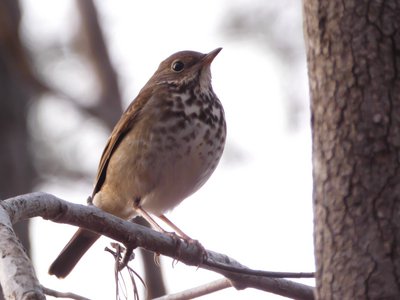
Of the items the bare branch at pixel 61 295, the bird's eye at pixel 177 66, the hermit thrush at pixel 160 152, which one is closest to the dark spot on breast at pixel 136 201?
the hermit thrush at pixel 160 152

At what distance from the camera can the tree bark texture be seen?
3.20 m

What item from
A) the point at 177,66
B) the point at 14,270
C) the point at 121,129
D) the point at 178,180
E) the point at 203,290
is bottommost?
the point at 203,290

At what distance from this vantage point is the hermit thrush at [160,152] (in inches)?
223

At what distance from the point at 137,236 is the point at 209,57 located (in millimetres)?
2516

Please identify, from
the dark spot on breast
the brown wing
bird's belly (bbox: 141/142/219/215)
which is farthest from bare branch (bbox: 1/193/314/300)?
the brown wing

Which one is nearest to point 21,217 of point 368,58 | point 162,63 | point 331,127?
point 331,127

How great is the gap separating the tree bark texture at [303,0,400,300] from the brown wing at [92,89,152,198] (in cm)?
268

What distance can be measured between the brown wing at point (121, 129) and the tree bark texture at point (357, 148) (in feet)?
8.80

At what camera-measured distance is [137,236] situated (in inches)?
158

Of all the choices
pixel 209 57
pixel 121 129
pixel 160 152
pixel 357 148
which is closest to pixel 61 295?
pixel 357 148

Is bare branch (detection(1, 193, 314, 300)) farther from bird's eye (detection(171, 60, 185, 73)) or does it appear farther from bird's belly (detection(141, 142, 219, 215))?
bird's eye (detection(171, 60, 185, 73))

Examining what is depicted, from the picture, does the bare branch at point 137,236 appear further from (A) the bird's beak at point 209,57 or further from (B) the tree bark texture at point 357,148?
(A) the bird's beak at point 209,57

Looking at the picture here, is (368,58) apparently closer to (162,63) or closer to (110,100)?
(162,63)

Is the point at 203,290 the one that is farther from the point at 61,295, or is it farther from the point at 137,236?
the point at 61,295
